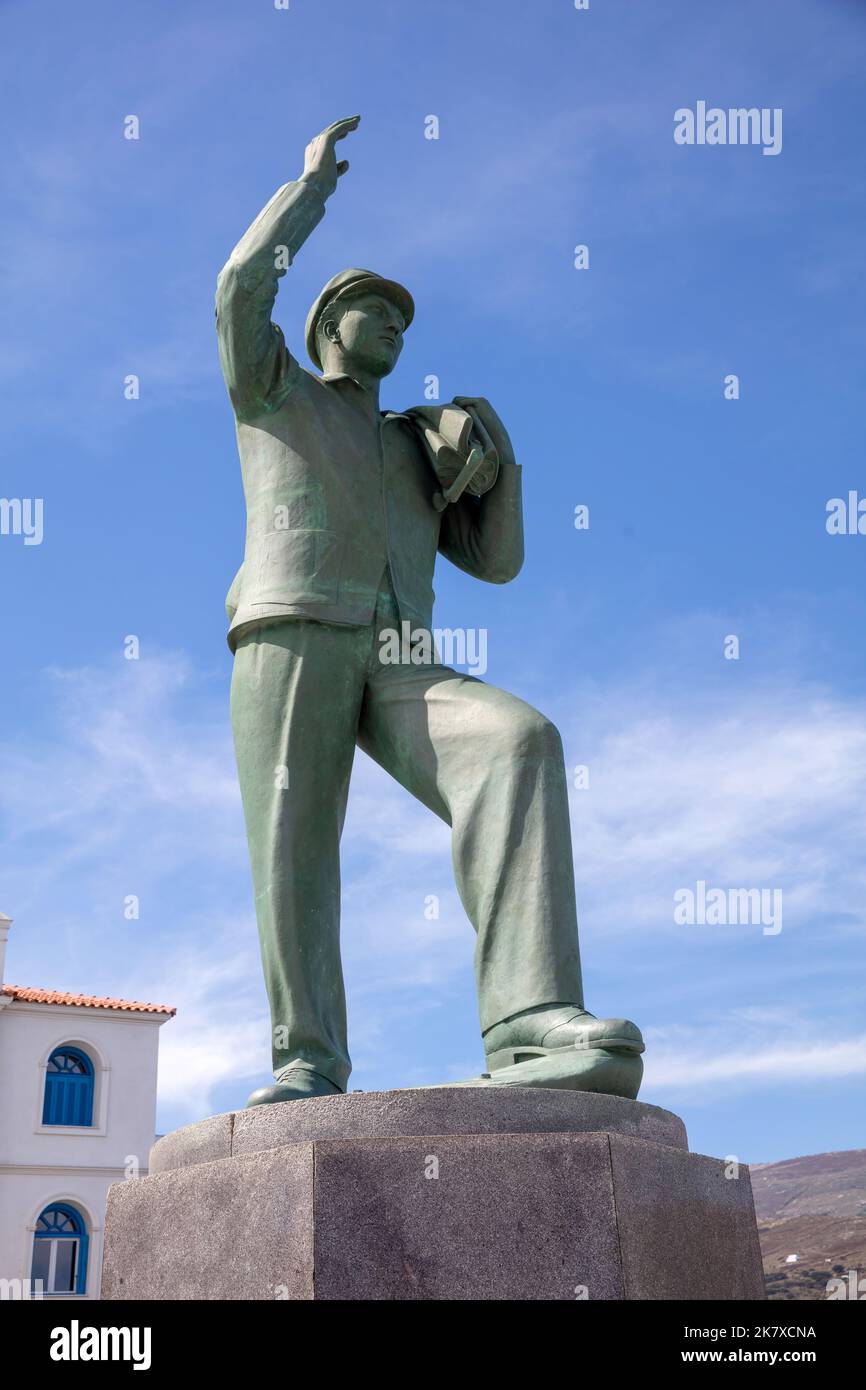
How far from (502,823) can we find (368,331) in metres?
2.58

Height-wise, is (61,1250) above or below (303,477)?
below

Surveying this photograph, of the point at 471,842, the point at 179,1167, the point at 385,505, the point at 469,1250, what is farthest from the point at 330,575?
the point at 469,1250

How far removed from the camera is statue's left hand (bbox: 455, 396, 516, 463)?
269 inches

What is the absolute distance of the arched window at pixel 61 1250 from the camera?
32.8 metres

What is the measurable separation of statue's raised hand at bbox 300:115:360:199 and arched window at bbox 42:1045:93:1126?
32.1 metres

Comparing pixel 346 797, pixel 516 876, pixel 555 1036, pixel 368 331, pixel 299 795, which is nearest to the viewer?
pixel 555 1036

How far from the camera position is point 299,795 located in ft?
19.9

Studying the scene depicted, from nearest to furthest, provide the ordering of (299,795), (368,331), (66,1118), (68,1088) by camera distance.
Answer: (299,795) < (368,331) < (66,1118) < (68,1088)

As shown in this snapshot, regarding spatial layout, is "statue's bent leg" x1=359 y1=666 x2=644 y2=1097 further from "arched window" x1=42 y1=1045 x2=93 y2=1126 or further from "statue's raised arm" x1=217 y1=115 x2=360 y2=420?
"arched window" x1=42 y1=1045 x2=93 y2=1126

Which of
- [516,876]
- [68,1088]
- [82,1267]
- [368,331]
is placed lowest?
[82,1267]

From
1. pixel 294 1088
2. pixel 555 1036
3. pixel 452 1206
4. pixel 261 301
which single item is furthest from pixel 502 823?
pixel 261 301

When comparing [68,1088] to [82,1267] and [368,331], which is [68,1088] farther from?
[368,331]

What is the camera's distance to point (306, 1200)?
445 cm
